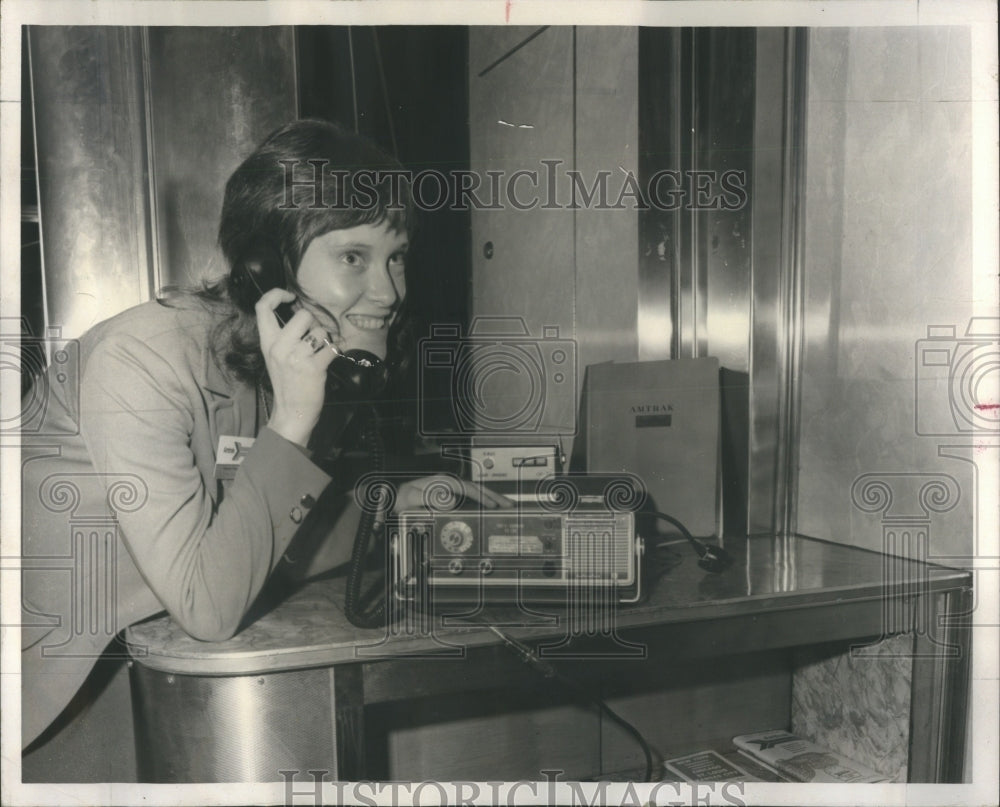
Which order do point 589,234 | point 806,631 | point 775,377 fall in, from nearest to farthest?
point 806,631, point 589,234, point 775,377

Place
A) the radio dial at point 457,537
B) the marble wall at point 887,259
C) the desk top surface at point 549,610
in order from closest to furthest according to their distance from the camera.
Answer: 1. the desk top surface at point 549,610
2. the radio dial at point 457,537
3. the marble wall at point 887,259

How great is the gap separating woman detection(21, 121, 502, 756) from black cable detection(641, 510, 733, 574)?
0.30 meters

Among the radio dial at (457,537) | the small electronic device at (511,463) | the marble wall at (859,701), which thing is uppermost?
the small electronic device at (511,463)

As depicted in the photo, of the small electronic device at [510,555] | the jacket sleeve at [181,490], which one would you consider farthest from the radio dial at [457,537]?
the jacket sleeve at [181,490]

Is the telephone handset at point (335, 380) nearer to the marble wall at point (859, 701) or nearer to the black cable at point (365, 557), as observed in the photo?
the black cable at point (365, 557)

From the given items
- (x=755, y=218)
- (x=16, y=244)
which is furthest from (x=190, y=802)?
(x=755, y=218)

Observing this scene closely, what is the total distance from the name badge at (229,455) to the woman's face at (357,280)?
21cm

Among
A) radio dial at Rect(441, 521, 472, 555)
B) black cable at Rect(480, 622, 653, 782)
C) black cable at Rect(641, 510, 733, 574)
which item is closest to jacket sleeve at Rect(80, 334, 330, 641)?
radio dial at Rect(441, 521, 472, 555)

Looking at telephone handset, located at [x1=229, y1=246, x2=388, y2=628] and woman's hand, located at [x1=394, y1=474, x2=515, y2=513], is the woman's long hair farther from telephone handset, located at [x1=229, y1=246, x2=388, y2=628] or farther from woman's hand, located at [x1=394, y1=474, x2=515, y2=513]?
woman's hand, located at [x1=394, y1=474, x2=515, y2=513]

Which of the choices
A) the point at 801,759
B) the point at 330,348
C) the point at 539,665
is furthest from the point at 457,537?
the point at 801,759

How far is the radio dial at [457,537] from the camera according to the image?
1161mm

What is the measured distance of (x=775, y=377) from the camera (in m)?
1.42

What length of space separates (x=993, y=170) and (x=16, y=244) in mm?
1518

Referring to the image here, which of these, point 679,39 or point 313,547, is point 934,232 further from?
point 313,547
